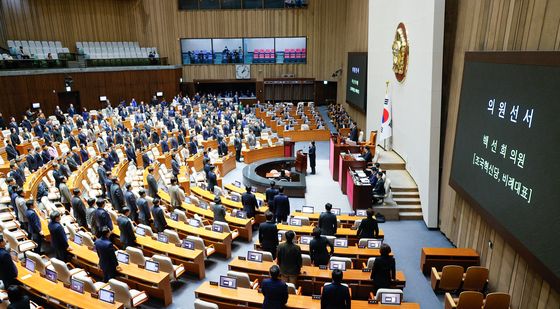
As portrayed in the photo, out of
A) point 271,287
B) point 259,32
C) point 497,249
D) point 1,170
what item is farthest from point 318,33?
point 271,287

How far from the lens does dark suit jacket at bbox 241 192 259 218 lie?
1031 cm

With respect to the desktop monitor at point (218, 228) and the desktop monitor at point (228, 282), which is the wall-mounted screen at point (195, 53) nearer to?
the desktop monitor at point (218, 228)

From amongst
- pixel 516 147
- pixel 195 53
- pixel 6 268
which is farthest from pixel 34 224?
pixel 195 53

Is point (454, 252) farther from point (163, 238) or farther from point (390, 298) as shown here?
point (163, 238)

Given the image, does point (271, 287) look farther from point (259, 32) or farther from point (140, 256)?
point (259, 32)

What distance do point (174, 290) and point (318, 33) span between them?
90.4 feet

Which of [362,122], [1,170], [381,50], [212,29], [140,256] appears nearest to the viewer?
[140,256]

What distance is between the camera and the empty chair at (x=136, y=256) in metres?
7.25

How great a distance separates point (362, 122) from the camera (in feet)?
71.7

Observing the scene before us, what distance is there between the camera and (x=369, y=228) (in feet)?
27.6

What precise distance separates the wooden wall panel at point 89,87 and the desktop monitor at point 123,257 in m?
17.8

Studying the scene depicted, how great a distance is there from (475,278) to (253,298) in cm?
426

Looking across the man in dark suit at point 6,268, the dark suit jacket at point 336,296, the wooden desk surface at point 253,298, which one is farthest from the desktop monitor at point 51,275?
the dark suit jacket at point 336,296

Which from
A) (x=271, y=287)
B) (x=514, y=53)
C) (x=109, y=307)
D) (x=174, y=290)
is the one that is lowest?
(x=174, y=290)
